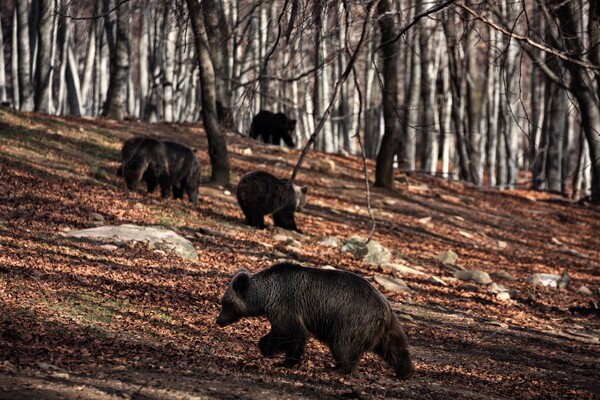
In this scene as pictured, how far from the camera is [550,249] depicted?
20297mm

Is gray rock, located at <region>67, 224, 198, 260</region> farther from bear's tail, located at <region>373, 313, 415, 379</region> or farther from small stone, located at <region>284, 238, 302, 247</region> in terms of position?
bear's tail, located at <region>373, 313, 415, 379</region>

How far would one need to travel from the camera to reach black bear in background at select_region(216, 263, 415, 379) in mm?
6949

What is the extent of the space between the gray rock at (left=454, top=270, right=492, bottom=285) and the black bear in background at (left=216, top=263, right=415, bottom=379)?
7558 millimetres

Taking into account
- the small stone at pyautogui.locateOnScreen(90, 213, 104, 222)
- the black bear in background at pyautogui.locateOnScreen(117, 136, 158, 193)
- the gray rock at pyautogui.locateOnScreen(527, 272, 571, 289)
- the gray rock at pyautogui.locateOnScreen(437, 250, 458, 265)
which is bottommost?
the gray rock at pyautogui.locateOnScreen(527, 272, 571, 289)

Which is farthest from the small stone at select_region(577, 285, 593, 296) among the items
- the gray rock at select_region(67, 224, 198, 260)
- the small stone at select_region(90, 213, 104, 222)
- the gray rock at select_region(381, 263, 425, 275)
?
the small stone at select_region(90, 213, 104, 222)

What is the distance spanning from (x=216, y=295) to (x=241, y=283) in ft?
8.04

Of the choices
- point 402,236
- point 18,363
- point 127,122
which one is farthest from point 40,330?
point 127,122

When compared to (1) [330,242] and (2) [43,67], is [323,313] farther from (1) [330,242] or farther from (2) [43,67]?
(2) [43,67]

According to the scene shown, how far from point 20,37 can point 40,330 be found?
89.6ft

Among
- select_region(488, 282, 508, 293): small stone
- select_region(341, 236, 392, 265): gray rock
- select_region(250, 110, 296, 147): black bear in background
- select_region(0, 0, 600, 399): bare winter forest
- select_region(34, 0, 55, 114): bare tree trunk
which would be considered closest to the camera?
select_region(0, 0, 600, 399): bare winter forest

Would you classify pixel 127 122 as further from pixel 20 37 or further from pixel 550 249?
pixel 550 249

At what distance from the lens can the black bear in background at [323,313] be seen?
6.95 meters

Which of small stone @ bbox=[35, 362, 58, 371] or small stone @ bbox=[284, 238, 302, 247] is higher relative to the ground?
small stone @ bbox=[35, 362, 58, 371]

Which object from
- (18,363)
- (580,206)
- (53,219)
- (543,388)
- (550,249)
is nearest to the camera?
(18,363)
